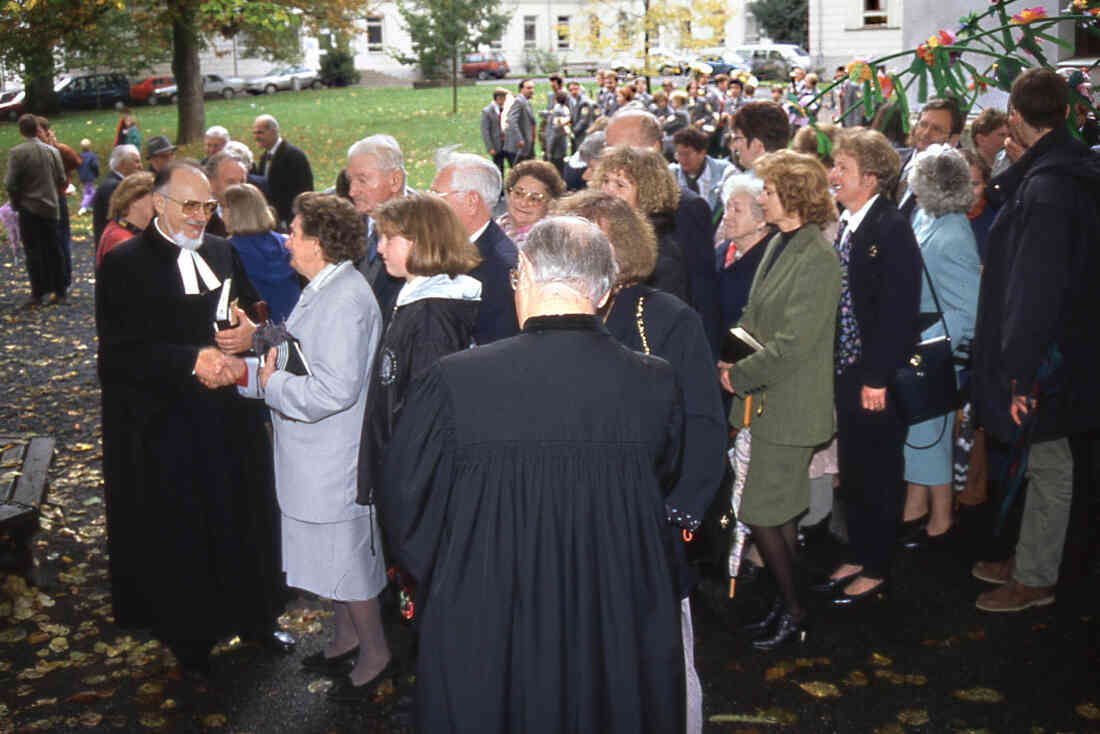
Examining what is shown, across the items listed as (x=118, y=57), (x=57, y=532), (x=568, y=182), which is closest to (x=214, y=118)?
(x=118, y=57)

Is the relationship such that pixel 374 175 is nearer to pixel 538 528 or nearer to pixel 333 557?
pixel 333 557

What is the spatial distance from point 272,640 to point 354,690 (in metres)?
0.64

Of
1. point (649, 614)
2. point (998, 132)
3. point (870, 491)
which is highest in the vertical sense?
point (998, 132)

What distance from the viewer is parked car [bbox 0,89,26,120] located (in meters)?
42.7

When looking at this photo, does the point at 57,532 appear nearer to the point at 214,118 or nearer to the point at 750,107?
the point at 750,107

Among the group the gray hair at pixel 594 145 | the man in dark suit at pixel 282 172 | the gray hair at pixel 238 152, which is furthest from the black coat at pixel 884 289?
the man in dark suit at pixel 282 172

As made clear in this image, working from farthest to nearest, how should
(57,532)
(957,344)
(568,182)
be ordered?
(568,182) < (57,532) < (957,344)

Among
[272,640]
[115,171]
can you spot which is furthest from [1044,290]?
[115,171]

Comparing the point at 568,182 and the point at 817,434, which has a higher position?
the point at 568,182

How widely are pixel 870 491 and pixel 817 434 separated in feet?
2.22

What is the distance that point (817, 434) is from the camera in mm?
4980

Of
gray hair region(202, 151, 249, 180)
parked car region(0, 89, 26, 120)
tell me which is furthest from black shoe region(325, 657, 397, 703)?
parked car region(0, 89, 26, 120)

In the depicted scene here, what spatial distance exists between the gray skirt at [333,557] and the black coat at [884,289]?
7.75ft

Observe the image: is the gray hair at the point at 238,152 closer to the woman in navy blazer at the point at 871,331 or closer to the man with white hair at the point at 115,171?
the man with white hair at the point at 115,171
